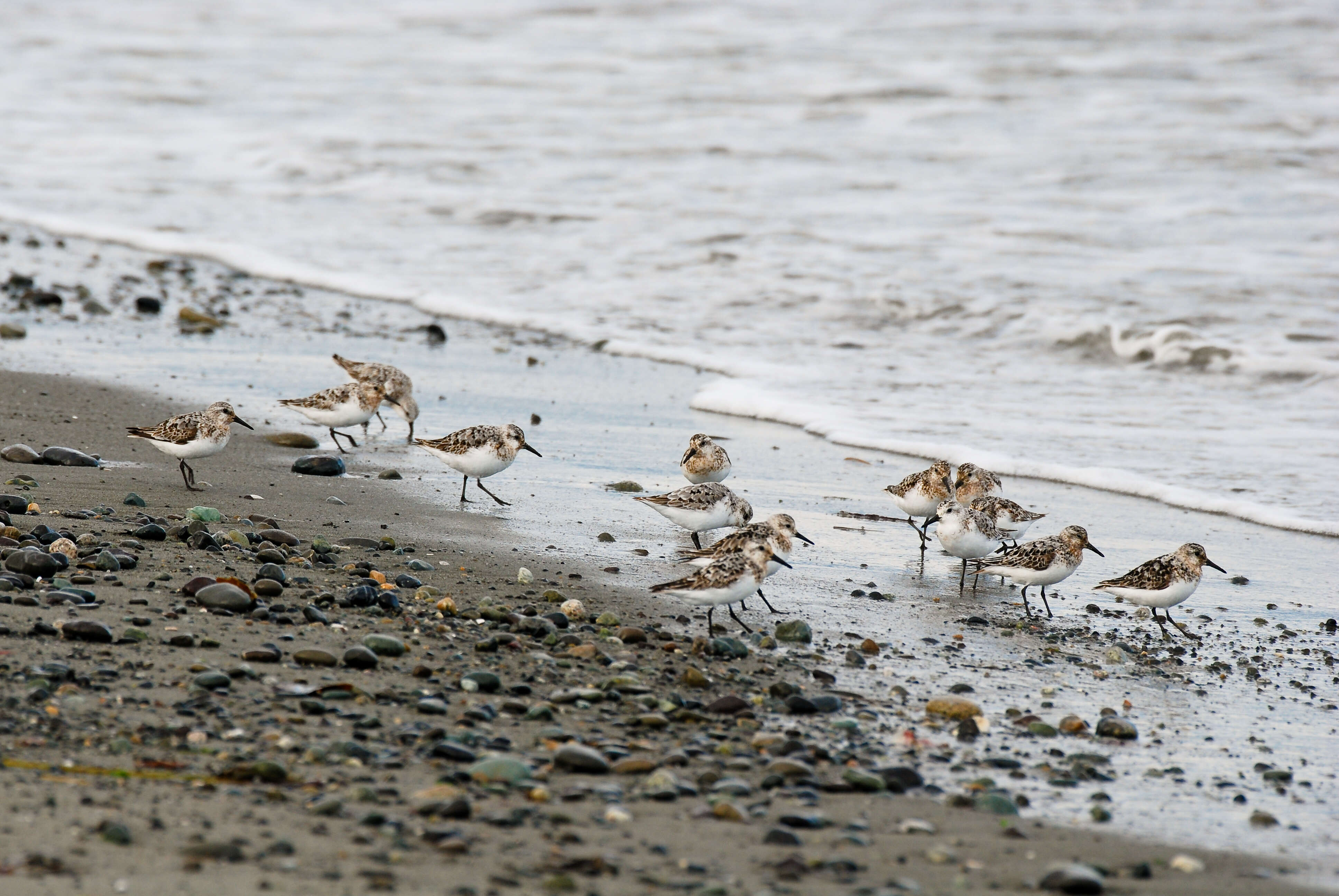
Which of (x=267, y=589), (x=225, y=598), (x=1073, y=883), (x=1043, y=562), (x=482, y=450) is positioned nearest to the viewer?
(x=1073, y=883)

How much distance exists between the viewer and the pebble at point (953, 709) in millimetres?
5738

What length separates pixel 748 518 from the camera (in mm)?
8359

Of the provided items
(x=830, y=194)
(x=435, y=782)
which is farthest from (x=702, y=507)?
(x=830, y=194)

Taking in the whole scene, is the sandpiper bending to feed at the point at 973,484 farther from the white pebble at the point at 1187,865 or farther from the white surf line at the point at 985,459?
the white pebble at the point at 1187,865

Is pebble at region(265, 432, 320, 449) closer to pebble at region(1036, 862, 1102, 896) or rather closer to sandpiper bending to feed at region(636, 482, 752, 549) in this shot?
sandpiper bending to feed at region(636, 482, 752, 549)

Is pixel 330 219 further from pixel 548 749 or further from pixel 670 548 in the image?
pixel 548 749

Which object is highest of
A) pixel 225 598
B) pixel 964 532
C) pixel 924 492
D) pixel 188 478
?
pixel 924 492

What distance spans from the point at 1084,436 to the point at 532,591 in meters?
6.19

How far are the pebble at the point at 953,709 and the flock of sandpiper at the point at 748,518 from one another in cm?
114

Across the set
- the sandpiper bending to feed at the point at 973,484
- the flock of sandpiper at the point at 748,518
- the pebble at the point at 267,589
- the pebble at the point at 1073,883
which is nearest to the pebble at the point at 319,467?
the flock of sandpiper at the point at 748,518

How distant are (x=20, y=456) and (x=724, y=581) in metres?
5.09

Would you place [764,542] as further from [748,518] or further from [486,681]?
[486,681]

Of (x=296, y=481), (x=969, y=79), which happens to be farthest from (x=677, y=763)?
(x=969, y=79)

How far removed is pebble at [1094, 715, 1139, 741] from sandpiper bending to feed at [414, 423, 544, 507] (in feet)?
14.9
